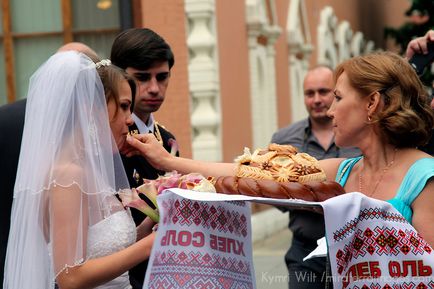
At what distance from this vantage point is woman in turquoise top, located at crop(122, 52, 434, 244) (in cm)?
391

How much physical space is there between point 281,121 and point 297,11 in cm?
243

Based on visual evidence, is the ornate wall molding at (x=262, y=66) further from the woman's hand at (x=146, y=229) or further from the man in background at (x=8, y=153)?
the woman's hand at (x=146, y=229)

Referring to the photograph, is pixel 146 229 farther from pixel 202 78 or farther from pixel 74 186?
pixel 202 78

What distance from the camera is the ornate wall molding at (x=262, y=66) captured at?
50.1 feet

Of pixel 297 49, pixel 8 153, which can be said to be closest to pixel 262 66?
pixel 297 49

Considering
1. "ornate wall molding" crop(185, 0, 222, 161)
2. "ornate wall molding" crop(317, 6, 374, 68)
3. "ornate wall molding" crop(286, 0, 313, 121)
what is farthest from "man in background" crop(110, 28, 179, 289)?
"ornate wall molding" crop(317, 6, 374, 68)

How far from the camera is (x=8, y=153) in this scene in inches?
199

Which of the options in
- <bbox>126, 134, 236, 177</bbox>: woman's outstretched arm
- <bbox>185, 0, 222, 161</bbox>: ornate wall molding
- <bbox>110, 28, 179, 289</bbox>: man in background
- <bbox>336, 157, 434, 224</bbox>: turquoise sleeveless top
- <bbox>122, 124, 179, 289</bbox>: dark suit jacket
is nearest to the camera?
<bbox>336, 157, 434, 224</bbox>: turquoise sleeveless top

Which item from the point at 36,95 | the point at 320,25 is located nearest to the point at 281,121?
the point at 320,25

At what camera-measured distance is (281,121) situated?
18.0 metres

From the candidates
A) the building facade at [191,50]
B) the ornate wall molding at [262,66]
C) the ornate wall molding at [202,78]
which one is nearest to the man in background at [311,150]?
the building facade at [191,50]

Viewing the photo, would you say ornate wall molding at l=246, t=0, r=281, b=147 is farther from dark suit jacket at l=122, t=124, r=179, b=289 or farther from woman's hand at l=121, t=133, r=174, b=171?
woman's hand at l=121, t=133, r=174, b=171

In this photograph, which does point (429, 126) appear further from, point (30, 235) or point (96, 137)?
point (30, 235)

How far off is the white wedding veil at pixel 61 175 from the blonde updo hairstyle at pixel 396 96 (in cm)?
99
